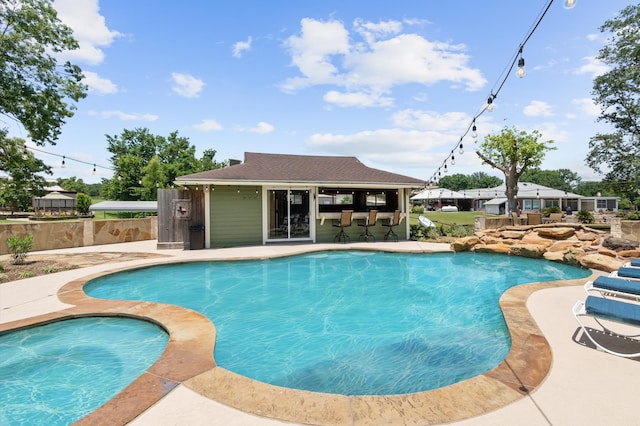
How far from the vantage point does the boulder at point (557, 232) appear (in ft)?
32.2

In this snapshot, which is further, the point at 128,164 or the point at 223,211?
the point at 128,164

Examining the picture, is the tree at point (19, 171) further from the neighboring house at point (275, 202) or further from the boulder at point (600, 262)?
the boulder at point (600, 262)

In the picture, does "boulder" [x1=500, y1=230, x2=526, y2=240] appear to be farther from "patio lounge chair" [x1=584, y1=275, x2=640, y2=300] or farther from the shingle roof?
"patio lounge chair" [x1=584, y1=275, x2=640, y2=300]

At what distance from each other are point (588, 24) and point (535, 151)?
772 inches

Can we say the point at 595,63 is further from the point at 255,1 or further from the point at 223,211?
the point at 223,211

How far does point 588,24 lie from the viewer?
675 cm

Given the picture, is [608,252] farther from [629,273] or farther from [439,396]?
[439,396]

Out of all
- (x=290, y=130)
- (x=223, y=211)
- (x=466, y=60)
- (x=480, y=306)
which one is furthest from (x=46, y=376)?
(x=290, y=130)

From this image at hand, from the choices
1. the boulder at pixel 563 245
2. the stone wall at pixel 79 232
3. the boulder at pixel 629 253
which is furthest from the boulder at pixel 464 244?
the stone wall at pixel 79 232

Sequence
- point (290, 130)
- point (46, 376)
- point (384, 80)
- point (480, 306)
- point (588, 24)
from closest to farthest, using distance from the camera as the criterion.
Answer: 1. point (46, 376)
2. point (480, 306)
3. point (588, 24)
4. point (384, 80)
5. point (290, 130)

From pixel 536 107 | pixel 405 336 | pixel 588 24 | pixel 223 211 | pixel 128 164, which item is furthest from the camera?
pixel 128 164

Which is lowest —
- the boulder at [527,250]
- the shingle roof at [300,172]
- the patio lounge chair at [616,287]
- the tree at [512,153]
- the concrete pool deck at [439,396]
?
the concrete pool deck at [439,396]

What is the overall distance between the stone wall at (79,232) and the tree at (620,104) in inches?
1048

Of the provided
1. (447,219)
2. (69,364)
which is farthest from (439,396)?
(447,219)
